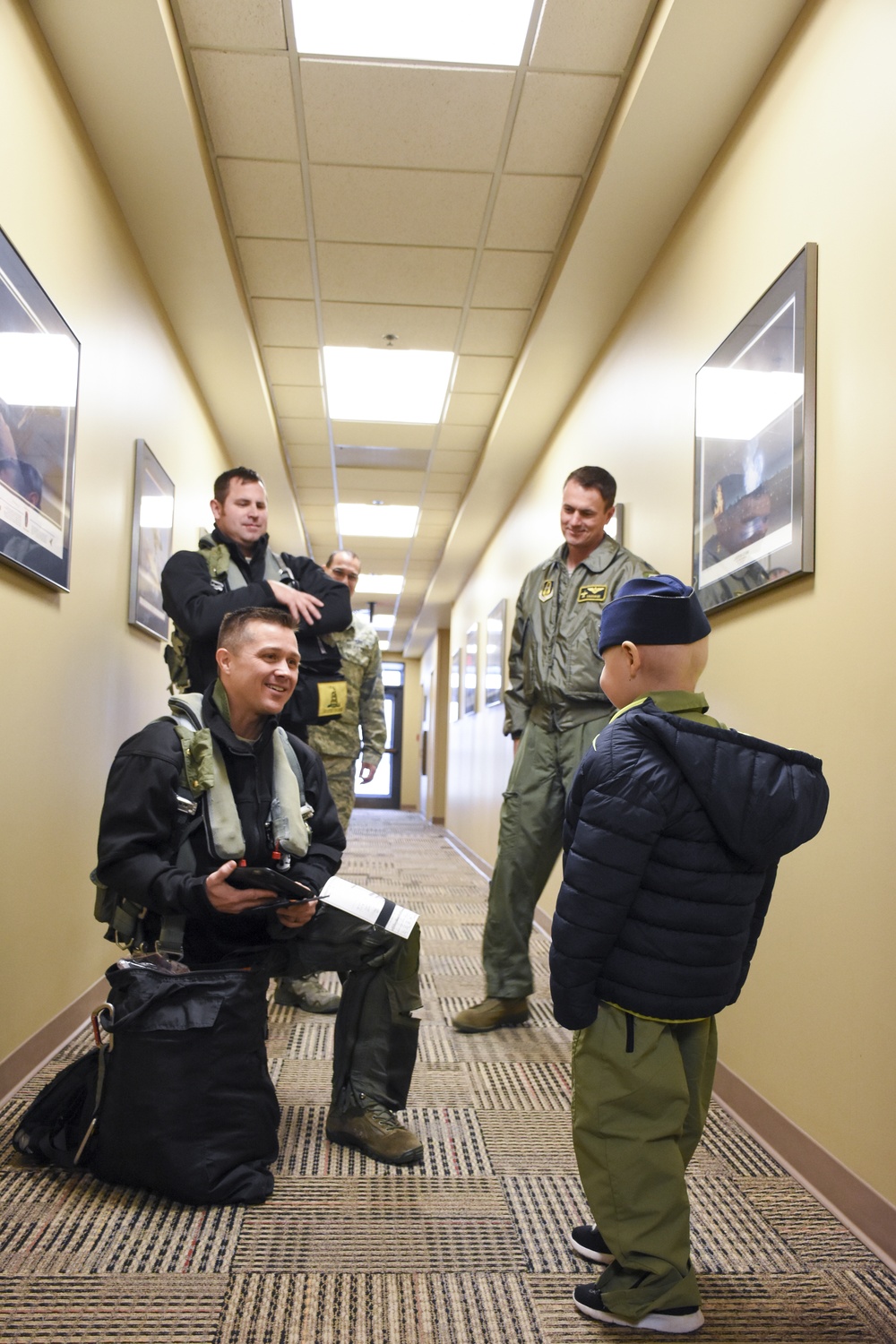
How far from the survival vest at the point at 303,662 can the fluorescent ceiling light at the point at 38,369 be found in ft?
1.69

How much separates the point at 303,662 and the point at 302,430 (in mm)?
3407

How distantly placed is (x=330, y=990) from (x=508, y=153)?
2.75m

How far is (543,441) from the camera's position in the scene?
5590 mm

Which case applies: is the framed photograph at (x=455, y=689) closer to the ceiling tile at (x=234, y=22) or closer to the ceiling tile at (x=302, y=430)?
the ceiling tile at (x=302, y=430)

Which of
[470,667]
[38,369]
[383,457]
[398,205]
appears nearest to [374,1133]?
[38,369]

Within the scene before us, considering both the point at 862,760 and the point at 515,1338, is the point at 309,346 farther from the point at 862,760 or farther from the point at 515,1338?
the point at 515,1338

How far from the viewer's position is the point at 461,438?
5.86 meters

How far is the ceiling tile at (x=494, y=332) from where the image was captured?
13.9 ft

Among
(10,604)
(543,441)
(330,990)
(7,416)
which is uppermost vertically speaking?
(543,441)

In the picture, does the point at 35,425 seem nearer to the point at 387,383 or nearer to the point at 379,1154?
the point at 379,1154

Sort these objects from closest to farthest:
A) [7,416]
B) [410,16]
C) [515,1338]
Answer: [515,1338]
[7,416]
[410,16]

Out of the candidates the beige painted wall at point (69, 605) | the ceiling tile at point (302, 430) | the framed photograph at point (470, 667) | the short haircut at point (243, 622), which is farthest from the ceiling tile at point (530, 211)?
the framed photograph at point (470, 667)

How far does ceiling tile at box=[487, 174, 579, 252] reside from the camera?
3266 millimetres


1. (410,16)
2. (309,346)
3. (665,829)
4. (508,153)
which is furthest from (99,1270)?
(309,346)
